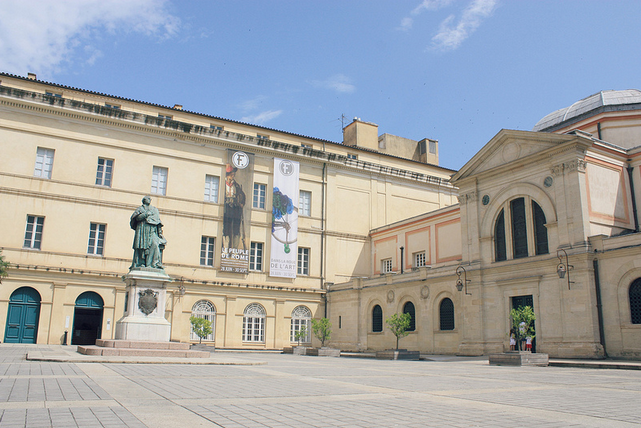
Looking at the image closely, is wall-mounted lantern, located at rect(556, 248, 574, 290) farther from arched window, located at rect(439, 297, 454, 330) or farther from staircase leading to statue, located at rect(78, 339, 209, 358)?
staircase leading to statue, located at rect(78, 339, 209, 358)

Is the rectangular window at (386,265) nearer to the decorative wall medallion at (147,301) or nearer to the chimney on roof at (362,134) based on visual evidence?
the chimney on roof at (362,134)

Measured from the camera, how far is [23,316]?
29953 millimetres

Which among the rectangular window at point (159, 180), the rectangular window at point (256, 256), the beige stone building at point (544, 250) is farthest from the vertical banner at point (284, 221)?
the rectangular window at point (159, 180)

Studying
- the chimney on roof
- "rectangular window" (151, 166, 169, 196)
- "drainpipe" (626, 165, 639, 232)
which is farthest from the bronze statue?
the chimney on roof

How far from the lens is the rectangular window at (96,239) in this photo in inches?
1284

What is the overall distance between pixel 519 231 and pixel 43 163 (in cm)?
2852

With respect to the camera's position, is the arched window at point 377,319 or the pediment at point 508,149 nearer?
the pediment at point 508,149

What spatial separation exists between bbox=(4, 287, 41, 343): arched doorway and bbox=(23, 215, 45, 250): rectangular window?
8.67 feet

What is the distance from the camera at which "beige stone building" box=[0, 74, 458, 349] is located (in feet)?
102

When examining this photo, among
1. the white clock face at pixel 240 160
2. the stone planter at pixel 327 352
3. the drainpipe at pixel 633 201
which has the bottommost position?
the stone planter at pixel 327 352

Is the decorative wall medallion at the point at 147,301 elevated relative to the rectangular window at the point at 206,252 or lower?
lower

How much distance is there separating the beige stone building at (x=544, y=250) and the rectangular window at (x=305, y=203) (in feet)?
27.2

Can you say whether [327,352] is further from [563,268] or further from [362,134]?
[362,134]

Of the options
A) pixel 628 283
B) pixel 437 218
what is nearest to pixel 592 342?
pixel 628 283
